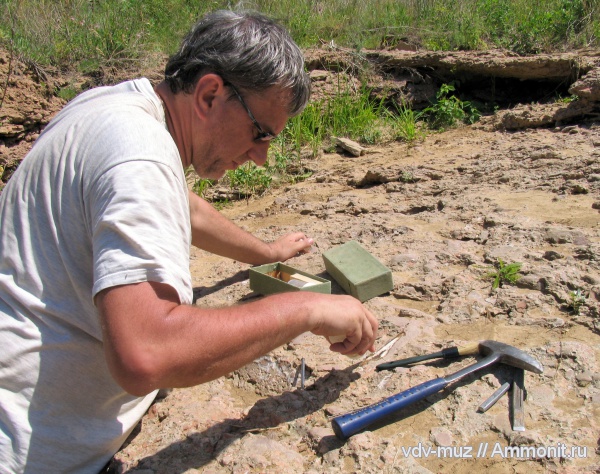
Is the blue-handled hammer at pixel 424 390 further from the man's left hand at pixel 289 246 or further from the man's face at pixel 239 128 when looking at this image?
the man's left hand at pixel 289 246

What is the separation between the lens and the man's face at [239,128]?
1.84m

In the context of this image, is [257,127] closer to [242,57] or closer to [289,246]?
[242,57]

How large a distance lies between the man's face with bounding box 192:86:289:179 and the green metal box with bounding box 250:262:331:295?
27.6 inches

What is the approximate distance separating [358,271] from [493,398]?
94cm

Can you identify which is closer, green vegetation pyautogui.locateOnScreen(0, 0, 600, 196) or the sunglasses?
the sunglasses

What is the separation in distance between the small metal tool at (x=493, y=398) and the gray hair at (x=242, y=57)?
1.13 meters

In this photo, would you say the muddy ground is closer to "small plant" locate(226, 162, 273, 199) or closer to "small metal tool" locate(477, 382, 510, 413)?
"small metal tool" locate(477, 382, 510, 413)

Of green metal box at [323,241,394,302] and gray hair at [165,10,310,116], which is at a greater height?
gray hair at [165,10,310,116]

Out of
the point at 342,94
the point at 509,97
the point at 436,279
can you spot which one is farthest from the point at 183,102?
the point at 509,97

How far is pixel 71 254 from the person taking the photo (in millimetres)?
1576

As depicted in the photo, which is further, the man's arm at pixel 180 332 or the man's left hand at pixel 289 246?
the man's left hand at pixel 289 246

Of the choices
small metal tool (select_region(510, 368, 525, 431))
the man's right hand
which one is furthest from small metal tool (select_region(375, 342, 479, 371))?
the man's right hand

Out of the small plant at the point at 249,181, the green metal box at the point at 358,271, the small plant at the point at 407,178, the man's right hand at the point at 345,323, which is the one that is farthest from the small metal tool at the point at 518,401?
the small plant at the point at 249,181

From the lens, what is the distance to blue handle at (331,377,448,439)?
1.78m
